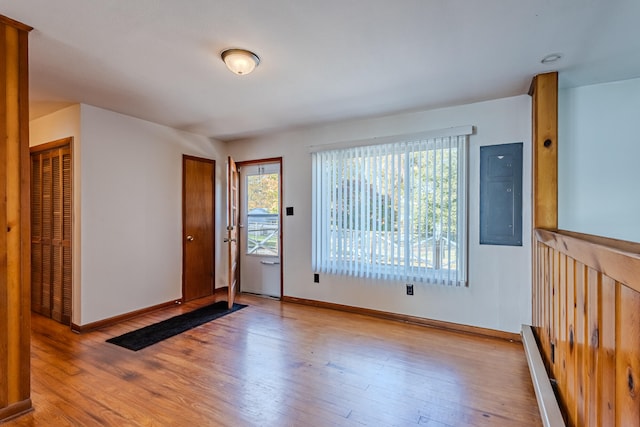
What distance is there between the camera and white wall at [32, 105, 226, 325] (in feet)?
11.0

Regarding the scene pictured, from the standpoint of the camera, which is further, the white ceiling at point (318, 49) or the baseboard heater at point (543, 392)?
the white ceiling at point (318, 49)

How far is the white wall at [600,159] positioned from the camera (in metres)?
2.66

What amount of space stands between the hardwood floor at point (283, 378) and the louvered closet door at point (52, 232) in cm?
37

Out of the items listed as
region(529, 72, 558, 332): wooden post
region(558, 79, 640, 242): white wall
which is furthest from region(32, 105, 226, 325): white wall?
region(558, 79, 640, 242): white wall

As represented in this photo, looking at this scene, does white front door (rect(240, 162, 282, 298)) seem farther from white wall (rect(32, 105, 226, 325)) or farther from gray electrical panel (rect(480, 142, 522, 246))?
gray electrical panel (rect(480, 142, 522, 246))

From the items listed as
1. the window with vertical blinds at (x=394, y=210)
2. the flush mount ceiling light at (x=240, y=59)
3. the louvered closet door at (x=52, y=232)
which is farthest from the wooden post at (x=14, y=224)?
the window with vertical blinds at (x=394, y=210)

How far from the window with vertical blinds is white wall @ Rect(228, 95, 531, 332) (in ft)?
0.46

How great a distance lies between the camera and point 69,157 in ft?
11.2

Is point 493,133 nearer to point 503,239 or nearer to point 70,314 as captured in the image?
point 503,239

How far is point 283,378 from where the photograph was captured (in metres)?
2.37

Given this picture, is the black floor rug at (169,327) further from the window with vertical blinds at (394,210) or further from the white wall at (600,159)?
the white wall at (600,159)

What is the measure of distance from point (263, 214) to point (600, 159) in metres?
3.96

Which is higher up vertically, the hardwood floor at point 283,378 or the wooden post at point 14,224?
the wooden post at point 14,224

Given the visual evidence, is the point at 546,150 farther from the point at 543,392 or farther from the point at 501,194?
the point at 543,392
